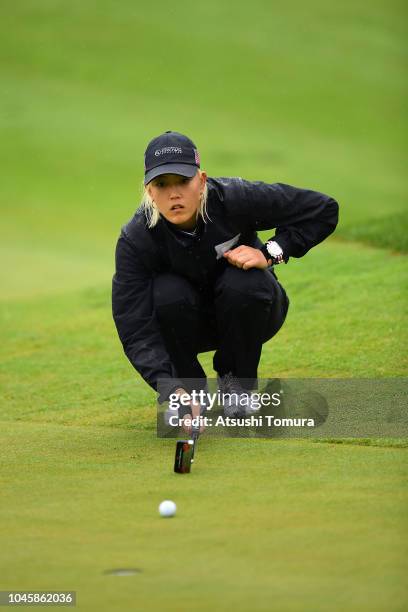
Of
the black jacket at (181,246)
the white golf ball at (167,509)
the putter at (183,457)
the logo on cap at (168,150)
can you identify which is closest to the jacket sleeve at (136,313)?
the black jacket at (181,246)

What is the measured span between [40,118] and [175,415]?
11147 mm

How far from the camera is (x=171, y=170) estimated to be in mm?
3729

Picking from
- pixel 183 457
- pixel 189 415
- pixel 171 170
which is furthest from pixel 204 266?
pixel 183 457

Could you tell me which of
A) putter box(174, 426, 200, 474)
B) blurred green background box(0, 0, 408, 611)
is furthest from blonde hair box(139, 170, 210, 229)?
putter box(174, 426, 200, 474)

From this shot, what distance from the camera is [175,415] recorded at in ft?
12.5

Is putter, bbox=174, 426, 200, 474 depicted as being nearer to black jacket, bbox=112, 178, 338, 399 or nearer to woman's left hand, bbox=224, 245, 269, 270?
black jacket, bbox=112, 178, 338, 399

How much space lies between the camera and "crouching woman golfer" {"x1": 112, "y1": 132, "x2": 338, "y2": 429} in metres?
3.96

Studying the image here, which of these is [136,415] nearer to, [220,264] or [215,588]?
[220,264]

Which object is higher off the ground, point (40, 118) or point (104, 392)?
point (40, 118)

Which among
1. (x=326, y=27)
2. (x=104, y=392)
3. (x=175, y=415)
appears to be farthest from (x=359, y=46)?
(x=175, y=415)

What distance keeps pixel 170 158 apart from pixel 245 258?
1.55ft

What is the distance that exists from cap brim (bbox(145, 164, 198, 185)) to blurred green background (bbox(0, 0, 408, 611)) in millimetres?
924

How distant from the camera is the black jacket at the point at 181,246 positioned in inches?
156

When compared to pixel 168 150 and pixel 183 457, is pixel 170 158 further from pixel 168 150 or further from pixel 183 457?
pixel 183 457
